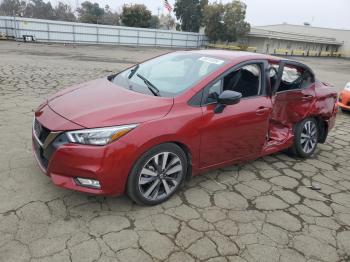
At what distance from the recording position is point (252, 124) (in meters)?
3.80

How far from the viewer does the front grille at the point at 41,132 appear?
2.99 meters

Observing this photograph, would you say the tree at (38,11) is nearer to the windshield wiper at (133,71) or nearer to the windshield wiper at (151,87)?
the windshield wiper at (133,71)

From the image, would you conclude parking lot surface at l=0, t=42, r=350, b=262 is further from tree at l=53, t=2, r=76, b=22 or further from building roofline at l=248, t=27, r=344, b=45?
tree at l=53, t=2, r=76, b=22

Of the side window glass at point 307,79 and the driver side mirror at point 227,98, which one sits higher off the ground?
the side window glass at point 307,79

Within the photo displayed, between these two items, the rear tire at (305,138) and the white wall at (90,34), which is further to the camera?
the white wall at (90,34)

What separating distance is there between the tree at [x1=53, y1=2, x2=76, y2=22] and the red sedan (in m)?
67.3

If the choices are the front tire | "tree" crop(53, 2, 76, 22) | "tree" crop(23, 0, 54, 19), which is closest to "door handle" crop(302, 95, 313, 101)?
the front tire

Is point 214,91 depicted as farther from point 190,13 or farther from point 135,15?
point 190,13

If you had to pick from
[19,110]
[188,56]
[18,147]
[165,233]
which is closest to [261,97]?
[188,56]

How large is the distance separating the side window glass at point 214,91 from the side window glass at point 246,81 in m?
0.13

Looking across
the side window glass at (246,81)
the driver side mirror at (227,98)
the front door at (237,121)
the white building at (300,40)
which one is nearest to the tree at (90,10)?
the white building at (300,40)

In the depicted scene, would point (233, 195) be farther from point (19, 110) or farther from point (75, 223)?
point (19, 110)

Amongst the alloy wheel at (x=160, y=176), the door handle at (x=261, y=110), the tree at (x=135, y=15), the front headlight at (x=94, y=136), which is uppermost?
the tree at (x=135, y=15)

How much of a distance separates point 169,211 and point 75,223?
92 cm
